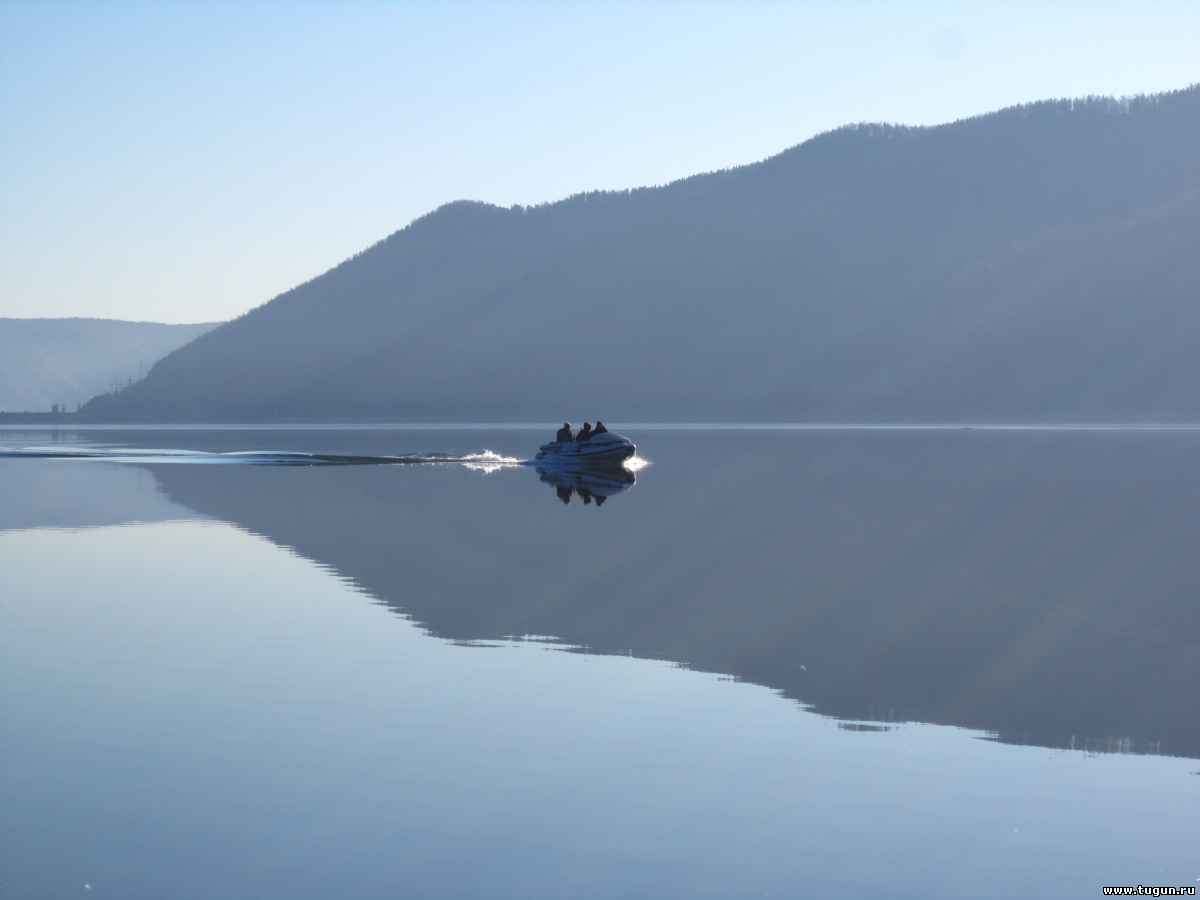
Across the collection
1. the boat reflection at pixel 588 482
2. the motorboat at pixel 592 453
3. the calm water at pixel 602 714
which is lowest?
the calm water at pixel 602 714

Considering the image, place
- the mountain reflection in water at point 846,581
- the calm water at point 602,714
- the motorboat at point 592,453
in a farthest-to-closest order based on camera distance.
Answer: the motorboat at point 592,453
the mountain reflection in water at point 846,581
the calm water at point 602,714

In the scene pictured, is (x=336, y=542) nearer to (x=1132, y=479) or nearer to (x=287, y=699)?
(x=287, y=699)

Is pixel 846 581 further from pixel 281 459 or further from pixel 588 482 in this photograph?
pixel 281 459

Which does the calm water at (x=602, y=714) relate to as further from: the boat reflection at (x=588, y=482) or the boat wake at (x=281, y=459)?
the boat wake at (x=281, y=459)

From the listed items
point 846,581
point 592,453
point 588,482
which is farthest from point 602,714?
point 592,453

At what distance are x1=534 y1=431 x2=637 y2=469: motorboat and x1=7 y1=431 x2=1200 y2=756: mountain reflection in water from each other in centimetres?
1196

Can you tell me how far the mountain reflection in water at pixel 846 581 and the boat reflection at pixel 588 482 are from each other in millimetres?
854

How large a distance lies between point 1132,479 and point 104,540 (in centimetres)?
4622

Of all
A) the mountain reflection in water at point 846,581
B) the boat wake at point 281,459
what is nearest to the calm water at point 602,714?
the mountain reflection in water at point 846,581

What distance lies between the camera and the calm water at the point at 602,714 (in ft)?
42.9

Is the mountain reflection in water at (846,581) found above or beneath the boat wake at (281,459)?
beneath

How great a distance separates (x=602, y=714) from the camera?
1872cm

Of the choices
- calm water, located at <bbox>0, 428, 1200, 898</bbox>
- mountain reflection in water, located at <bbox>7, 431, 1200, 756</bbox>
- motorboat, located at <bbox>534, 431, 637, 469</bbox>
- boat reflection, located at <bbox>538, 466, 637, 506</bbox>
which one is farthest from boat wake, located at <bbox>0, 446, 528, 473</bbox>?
calm water, located at <bbox>0, 428, 1200, 898</bbox>

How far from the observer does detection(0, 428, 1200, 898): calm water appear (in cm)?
1308
